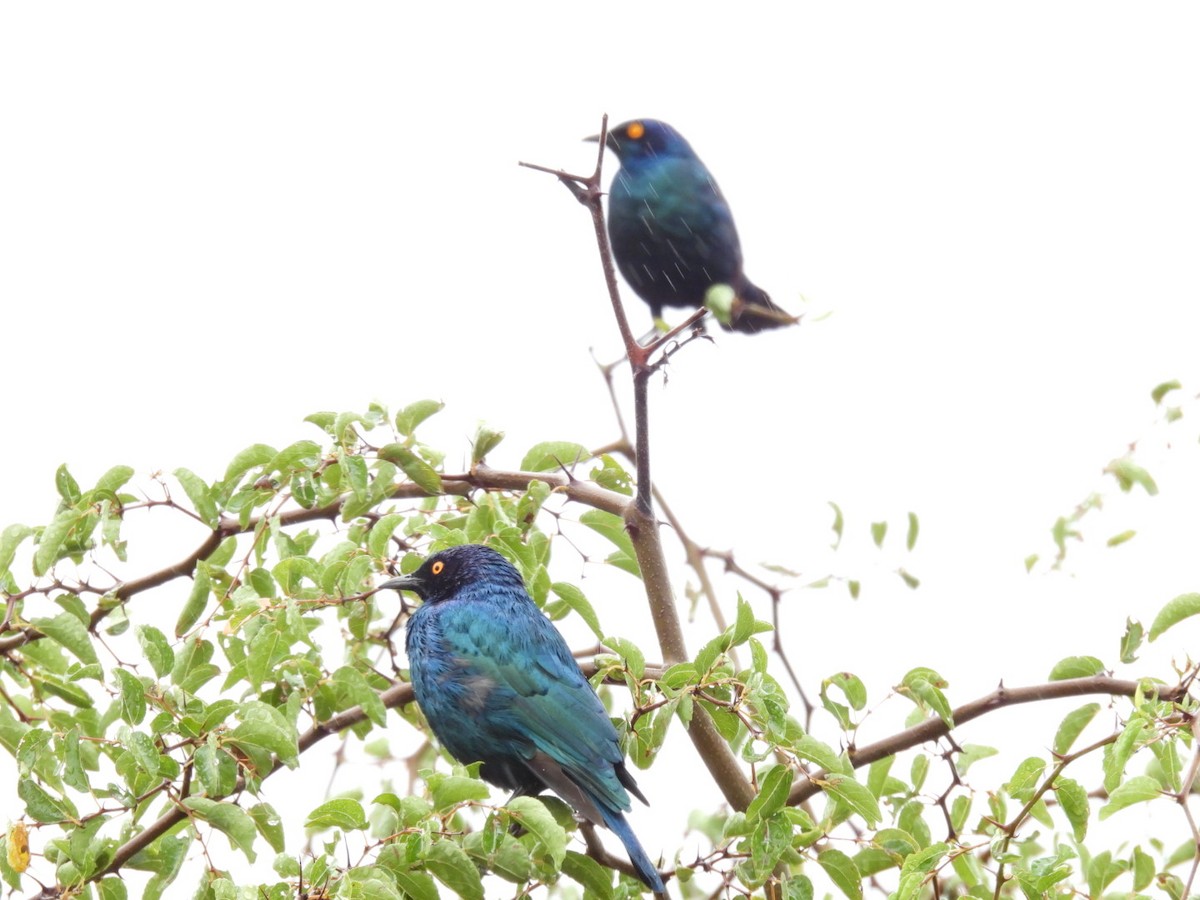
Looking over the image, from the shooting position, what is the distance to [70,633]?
366 cm

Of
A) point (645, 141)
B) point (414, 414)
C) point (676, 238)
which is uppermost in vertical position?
point (645, 141)

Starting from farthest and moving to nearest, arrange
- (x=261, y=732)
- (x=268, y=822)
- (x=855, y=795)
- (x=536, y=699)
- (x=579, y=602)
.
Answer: (x=536, y=699) → (x=579, y=602) → (x=855, y=795) → (x=268, y=822) → (x=261, y=732)

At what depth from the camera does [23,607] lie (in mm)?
3830

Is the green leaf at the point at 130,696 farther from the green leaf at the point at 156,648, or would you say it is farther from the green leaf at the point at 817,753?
the green leaf at the point at 817,753

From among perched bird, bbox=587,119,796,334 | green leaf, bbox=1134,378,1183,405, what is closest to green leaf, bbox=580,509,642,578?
perched bird, bbox=587,119,796,334

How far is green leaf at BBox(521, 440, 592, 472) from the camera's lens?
4.09 m

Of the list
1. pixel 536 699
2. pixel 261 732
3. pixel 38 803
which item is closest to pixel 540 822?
pixel 261 732

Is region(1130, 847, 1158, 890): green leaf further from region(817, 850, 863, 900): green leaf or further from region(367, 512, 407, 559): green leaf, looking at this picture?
region(367, 512, 407, 559): green leaf

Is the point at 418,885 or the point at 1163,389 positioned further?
the point at 1163,389

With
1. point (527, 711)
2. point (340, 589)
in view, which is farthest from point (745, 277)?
point (340, 589)

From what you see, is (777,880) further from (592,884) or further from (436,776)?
(436,776)

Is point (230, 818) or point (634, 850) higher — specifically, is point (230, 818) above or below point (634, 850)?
below

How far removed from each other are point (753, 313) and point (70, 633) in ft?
11.0

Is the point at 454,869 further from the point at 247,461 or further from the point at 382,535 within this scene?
the point at 247,461
